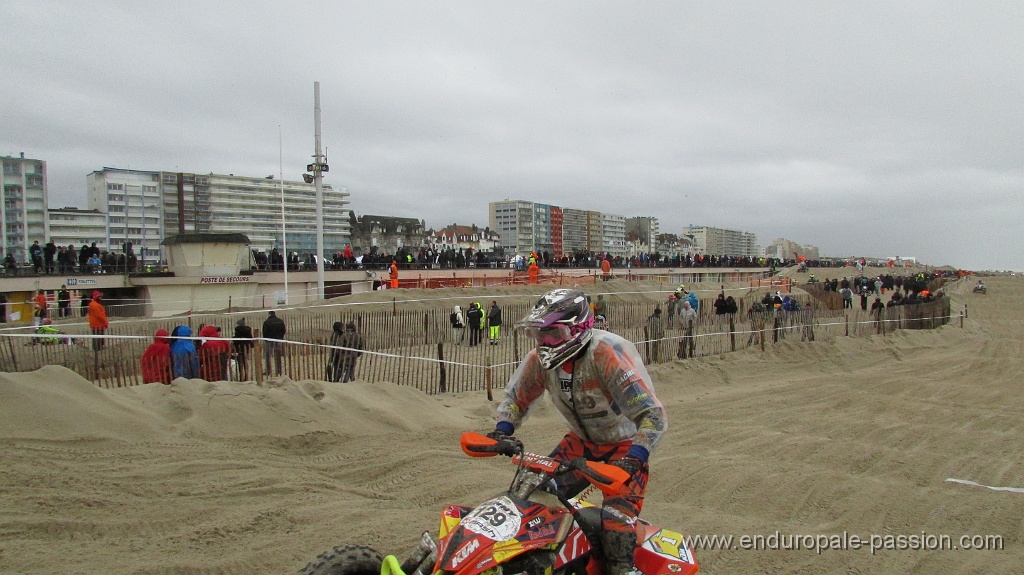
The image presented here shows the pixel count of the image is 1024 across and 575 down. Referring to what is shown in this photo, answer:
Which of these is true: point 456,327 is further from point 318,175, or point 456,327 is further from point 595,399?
point 595,399

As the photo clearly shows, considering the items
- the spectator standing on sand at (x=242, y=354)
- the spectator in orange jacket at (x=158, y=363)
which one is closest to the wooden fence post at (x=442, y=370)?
the spectator standing on sand at (x=242, y=354)

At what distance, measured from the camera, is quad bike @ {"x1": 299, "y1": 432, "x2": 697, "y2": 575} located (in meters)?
2.79

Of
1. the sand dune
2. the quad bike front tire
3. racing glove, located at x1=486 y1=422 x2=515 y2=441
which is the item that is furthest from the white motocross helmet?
the sand dune

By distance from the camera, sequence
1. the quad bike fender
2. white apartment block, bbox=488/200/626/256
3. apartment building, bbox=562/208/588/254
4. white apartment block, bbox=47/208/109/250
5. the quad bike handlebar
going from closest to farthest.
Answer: the quad bike handlebar < the quad bike fender < white apartment block, bbox=47/208/109/250 < white apartment block, bbox=488/200/626/256 < apartment building, bbox=562/208/588/254

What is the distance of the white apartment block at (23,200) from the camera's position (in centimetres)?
4080

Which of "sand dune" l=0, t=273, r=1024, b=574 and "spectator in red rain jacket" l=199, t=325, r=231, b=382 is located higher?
"spectator in red rain jacket" l=199, t=325, r=231, b=382

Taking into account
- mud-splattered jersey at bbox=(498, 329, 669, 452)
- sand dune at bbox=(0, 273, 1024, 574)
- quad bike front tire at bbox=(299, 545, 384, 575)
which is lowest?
sand dune at bbox=(0, 273, 1024, 574)

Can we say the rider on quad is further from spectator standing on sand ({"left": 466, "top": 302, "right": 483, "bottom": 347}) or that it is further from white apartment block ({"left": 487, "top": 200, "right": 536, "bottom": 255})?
white apartment block ({"left": 487, "top": 200, "right": 536, "bottom": 255})

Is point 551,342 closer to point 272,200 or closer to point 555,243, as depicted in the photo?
point 272,200

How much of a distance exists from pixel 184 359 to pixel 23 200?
42.8m

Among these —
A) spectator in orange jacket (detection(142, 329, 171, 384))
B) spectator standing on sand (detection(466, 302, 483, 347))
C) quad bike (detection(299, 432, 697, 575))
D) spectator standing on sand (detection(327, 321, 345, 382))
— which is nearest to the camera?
quad bike (detection(299, 432, 697, 575))

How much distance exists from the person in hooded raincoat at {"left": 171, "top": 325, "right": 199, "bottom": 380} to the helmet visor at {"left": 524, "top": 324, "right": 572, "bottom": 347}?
7.39 meters

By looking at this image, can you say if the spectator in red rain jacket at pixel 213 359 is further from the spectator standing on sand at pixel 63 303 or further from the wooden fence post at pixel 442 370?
the spectator standing on sand at pixel 63 303

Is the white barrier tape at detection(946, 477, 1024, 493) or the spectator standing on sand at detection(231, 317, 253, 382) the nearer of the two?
the white barrier tape at detection(946, 477, 1024, 493)
